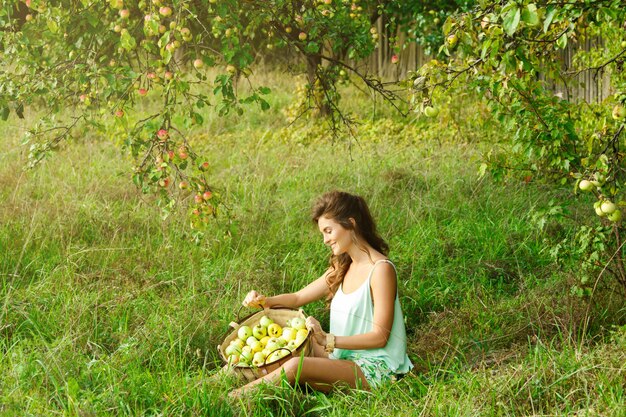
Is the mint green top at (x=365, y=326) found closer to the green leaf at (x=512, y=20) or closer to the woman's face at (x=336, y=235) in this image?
the woman's face at (x=336, y=235)

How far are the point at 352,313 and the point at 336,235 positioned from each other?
373 millimetres

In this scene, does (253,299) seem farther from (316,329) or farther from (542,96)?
(542,96)

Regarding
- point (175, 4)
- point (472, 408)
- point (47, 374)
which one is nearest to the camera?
point (472, 408)

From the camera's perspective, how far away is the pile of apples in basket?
11.0 ft

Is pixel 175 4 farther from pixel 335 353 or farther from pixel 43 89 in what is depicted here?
pixel 335 353

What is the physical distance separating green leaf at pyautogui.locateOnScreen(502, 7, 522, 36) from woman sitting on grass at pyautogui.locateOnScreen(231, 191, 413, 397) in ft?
4.97

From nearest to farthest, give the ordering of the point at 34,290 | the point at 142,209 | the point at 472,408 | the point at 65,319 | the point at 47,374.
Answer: the point at 472,408
the point at 47,374
the point at 65,319
the point at 34,290
the point at 142,209

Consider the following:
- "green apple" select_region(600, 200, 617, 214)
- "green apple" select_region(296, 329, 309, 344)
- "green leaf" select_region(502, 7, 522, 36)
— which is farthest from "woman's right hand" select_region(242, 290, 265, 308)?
"green leaf" select_region(502, 7, 522, 36)

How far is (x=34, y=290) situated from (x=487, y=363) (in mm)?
2455

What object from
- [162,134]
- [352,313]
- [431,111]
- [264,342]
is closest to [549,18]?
[431,111]

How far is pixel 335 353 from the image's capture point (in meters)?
3.60

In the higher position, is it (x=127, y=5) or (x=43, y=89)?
(x=127, y=5)

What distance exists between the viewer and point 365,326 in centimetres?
356

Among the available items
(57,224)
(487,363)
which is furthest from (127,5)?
(487,363)
